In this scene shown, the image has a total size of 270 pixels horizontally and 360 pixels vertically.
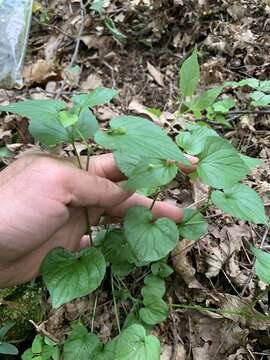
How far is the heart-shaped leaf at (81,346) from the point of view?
4.29 ft

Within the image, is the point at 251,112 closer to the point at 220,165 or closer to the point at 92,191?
the point at 220,165

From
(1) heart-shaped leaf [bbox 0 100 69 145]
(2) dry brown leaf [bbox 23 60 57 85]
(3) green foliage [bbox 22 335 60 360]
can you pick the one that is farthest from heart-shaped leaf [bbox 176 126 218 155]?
(2) dry brown leaf [bbox 23 60 57 85]

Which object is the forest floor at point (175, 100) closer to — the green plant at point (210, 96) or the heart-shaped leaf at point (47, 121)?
the green plant at point (210, 96)

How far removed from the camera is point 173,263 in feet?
5.30

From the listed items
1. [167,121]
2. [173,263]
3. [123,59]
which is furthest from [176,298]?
[123,59]

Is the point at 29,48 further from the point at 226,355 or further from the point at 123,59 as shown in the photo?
the point at 226,355

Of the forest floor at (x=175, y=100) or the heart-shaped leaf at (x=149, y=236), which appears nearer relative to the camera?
the heart-shaped leaf at (x=149, y=236)

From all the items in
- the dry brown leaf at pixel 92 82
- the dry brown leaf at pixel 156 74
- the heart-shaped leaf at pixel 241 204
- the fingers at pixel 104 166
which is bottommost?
the dry brown leaf at pixel 92 82

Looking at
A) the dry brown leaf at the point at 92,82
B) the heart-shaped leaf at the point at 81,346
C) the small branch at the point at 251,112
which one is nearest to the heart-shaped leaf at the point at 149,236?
the heart-shaped leaf at the point at 81,346

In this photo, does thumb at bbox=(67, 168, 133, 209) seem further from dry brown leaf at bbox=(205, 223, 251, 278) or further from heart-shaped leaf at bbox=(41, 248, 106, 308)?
dry brown leaf at bbox=(205, 223, 251, 278)

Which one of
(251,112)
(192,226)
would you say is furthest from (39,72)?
(192,226)

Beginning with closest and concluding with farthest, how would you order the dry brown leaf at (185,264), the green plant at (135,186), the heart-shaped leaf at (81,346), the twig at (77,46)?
1. the green plant at (135,186)
2. the heart-shaped leaf at (81,346)
3. the dry brown leaf at (185,264)
4. the twig at (77,46)

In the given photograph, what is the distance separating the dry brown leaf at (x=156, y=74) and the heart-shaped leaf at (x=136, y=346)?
1.89 metres

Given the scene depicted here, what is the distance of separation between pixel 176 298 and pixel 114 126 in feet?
2.58
